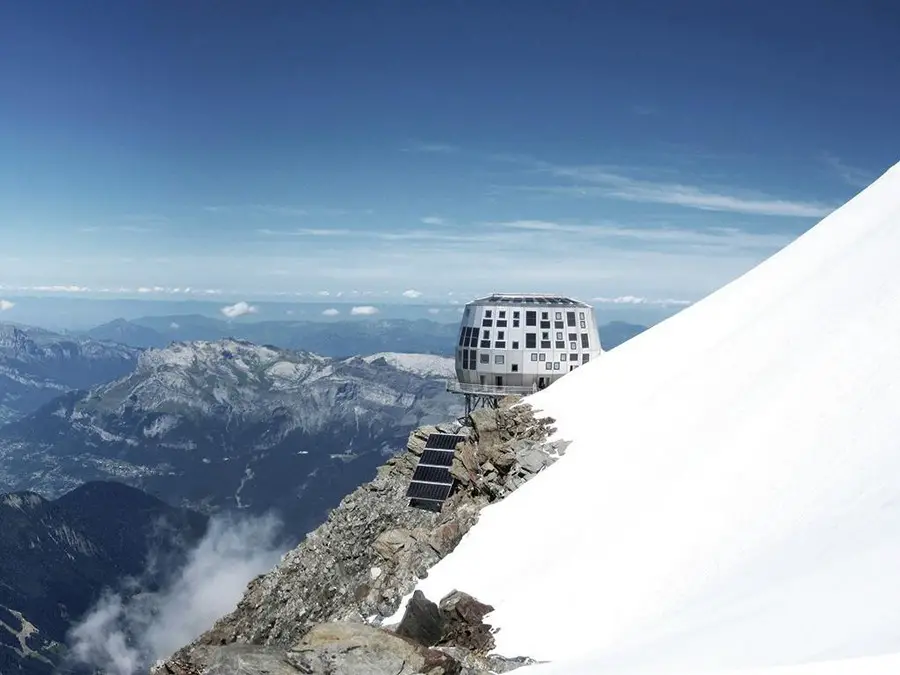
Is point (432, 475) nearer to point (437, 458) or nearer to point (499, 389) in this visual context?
point (437, 458)

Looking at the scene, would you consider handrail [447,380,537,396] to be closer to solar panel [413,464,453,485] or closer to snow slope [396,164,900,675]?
solar panel [413,464,453,485]

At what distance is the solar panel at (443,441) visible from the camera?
6181 cm

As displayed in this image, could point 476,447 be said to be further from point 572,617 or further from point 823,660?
point 823,660

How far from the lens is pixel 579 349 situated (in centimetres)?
7844

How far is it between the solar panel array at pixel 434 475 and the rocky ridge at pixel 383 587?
3.26 ft

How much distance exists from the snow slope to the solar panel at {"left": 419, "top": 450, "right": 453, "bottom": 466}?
1037 cm

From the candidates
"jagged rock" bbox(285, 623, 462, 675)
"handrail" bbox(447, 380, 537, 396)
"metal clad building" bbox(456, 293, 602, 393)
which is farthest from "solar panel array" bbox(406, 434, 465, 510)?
"jagged rock" bbox(285, 623, 462, 675)

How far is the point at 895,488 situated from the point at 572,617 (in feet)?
37.5

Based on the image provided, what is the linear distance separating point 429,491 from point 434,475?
1.49 metres

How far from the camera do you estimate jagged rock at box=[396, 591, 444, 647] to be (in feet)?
94.4

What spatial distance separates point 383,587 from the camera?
42.2m

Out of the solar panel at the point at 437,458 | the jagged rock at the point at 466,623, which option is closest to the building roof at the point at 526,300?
the solar panel at the point at 437,458

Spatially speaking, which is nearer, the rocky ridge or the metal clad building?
the rocky ridge

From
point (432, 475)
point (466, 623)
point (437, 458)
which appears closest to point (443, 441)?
point (437, 458)
